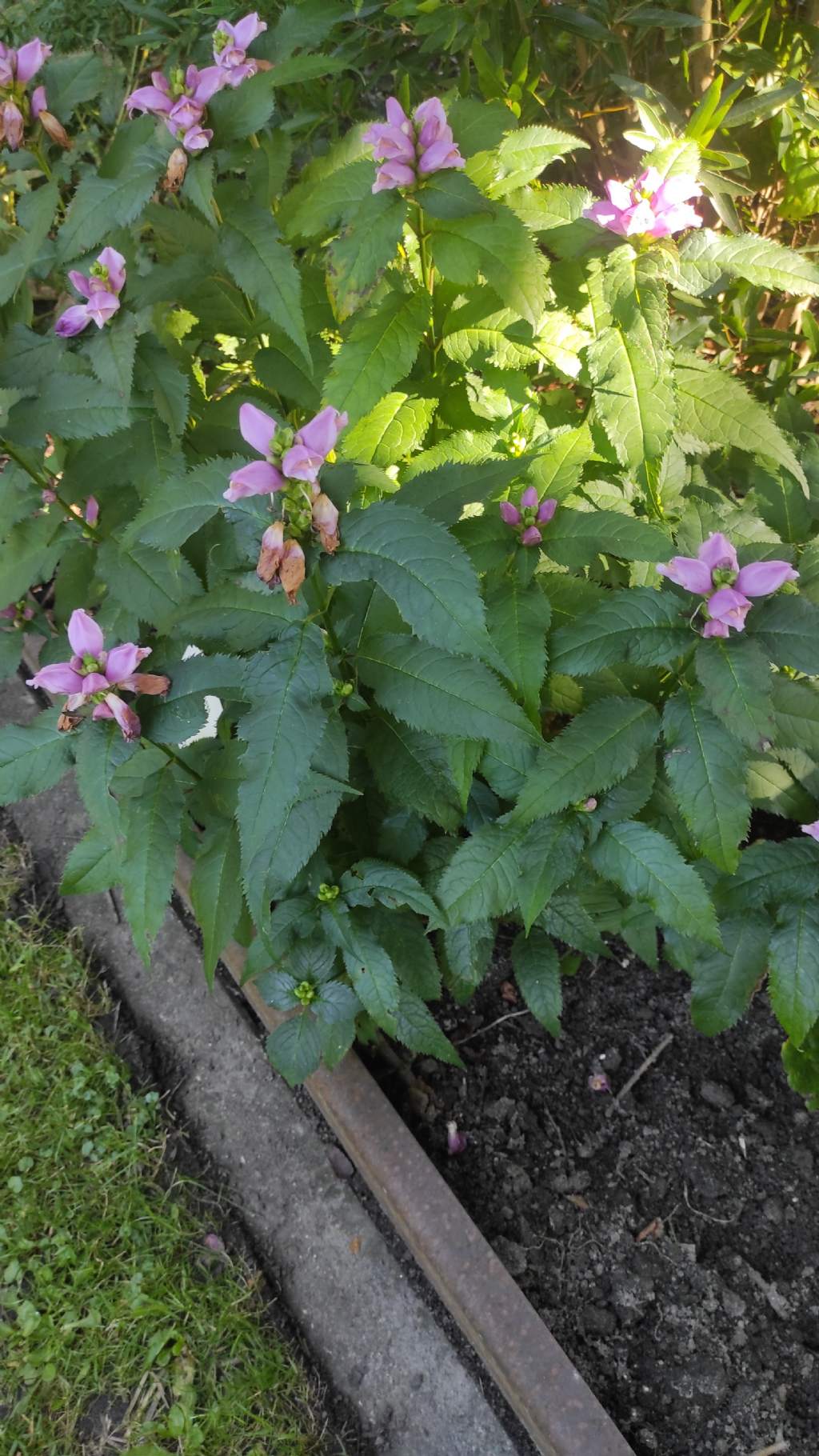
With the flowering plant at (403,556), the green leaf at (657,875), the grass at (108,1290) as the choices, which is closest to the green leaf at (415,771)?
the flowering plant at (403,556)

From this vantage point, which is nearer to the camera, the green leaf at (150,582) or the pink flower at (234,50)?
the pink flower at (234,50)

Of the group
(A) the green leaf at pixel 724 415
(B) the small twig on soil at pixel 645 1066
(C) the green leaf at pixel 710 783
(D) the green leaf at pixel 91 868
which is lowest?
(B) the small twig on soil at pixel 645 1066

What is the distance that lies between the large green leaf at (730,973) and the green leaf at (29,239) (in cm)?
154

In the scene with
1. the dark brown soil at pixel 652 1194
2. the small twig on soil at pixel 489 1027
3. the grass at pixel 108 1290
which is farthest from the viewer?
the small twig on soil at pixel 489 1027

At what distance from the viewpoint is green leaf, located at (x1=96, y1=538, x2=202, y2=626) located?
64.4 inches

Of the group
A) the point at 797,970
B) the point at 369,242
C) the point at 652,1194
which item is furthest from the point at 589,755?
the point at 652,1194

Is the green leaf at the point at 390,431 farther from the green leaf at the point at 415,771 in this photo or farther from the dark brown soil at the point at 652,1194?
the dark brown soil at the point at 652,1194

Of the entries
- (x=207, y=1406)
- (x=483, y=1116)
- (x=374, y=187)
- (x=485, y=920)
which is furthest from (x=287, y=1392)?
(x=374, y=187)

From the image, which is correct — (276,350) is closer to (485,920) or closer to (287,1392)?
(485,920)

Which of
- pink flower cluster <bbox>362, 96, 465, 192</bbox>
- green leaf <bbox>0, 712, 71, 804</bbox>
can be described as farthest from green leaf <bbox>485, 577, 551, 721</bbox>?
green leaf <bbox>0, 712, 71, 804</bbox>

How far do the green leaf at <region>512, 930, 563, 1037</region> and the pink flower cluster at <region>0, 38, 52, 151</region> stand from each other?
1.59 metres

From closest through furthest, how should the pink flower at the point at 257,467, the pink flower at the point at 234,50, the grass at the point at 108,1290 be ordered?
the pink flower at the point at 257,467 < the pink flower at the point at 234,50 < the grass at the point at 108,1290

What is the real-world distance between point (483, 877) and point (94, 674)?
26.6 inches

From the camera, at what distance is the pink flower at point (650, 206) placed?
1426 mm
